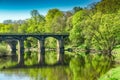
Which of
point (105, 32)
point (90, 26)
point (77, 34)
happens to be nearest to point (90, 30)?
point (90, 26)

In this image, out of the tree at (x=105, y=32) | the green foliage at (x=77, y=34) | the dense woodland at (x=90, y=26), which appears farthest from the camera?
the green foliage at (x=77, y=34)

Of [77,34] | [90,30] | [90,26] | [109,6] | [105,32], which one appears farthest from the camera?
[109,6]

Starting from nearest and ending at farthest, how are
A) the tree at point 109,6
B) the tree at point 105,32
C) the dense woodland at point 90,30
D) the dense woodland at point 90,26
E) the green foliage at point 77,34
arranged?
the dense woodland at point 90,30 < the tree at point 105,32 < the dense woodland at point 90,26 < the green foliage at point 77,34 < the tree at point 109,6

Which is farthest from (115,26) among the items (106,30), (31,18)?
(31,18)

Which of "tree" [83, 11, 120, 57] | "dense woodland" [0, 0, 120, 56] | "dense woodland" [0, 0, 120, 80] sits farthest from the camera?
"dense woodland" [0, 0, 120, 56]

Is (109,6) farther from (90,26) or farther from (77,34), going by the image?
(90,26)

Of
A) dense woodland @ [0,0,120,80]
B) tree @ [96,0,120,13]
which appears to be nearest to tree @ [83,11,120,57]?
dense woodland @ [0,0,120,80]

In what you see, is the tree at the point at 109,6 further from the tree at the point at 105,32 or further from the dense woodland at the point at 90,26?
the tree at the point at 105,32

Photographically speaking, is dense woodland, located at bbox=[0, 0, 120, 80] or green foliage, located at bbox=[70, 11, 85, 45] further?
green foliage, located at bbox=[70, 11, 85, 45]

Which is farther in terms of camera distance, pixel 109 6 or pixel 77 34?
pixel 109 6

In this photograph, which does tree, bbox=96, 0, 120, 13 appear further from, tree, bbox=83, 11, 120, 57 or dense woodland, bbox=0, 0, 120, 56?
tree, bbox=83, 11, 120, 57

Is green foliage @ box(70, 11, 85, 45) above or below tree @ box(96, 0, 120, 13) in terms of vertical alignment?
below

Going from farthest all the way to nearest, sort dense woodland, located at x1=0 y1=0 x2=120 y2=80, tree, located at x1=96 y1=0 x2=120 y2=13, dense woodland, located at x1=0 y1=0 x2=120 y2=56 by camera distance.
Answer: tree, located at x1=96 y1=0 x2=120 y2=13 → dense woodland, located at x1=0 y1=0 x2=120 y2=56 → dense woodland, located at x1=0 y1=0 x2=120 y2=80

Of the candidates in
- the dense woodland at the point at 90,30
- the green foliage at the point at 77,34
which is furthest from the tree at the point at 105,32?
the green foliage at the point at 77,34
